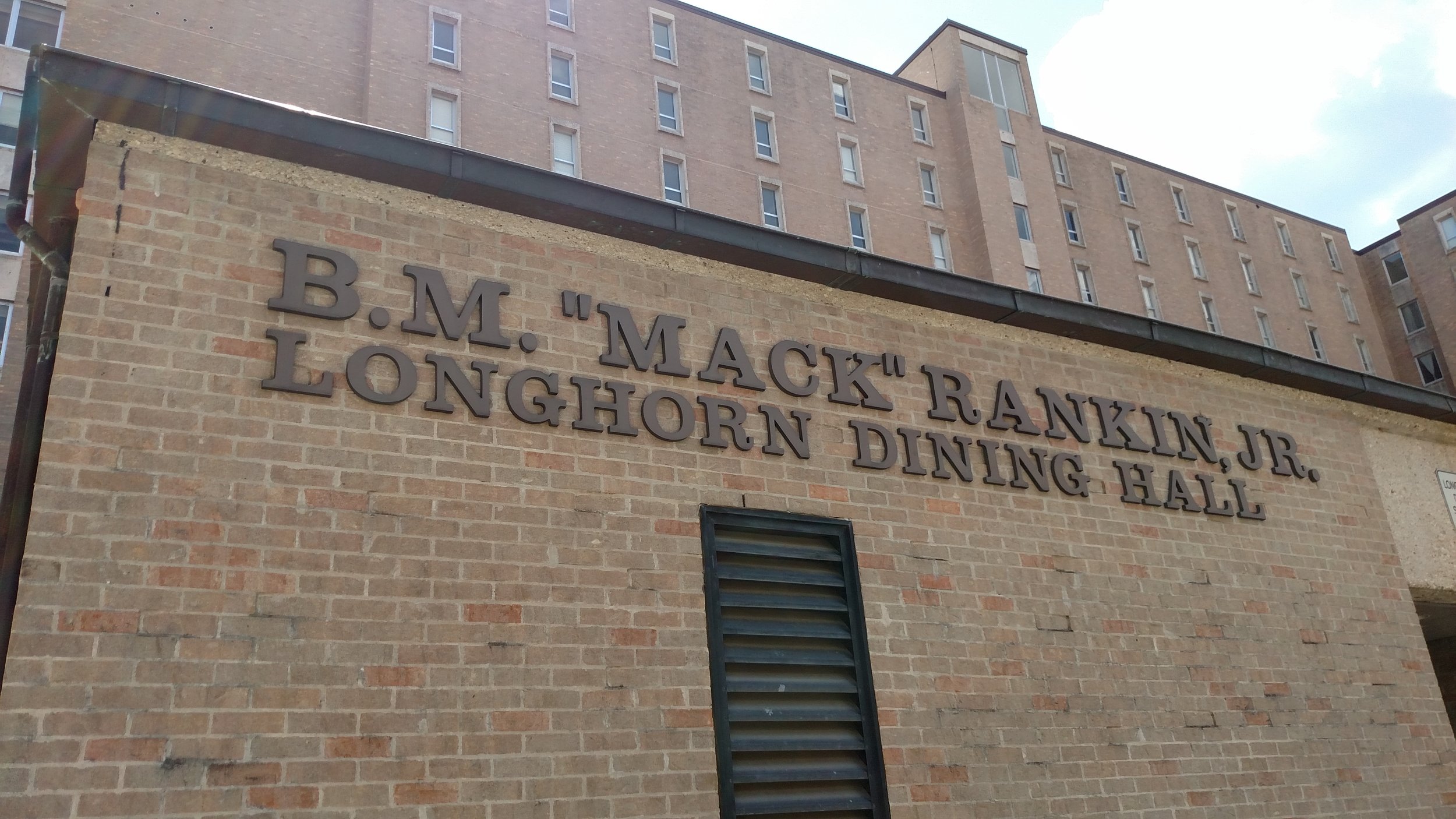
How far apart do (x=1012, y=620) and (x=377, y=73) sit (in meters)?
28.2

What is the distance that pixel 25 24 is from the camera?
2797cm

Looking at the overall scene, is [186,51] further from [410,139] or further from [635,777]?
[635,777]

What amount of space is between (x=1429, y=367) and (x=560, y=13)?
43784 millimetres

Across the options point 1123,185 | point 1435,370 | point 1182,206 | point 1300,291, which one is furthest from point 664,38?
point 1435,370

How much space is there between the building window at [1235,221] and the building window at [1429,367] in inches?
444

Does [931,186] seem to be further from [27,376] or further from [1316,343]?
[27,376]

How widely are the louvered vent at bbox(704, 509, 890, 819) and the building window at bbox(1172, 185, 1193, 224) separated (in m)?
47.2

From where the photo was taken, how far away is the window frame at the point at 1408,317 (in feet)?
176

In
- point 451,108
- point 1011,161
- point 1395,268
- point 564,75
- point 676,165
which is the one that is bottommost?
point 451,108

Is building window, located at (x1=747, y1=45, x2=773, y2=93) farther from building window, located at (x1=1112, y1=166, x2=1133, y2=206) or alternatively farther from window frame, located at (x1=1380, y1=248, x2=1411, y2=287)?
window frame, located at (x1=1380, y1=248, x2=1411, y2=287)

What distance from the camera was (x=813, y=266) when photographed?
26.3 feet

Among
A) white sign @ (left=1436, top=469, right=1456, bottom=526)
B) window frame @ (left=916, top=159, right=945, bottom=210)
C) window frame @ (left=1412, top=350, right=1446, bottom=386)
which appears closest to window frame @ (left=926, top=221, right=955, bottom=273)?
window frame @ (left=916, top=159, right=945, bottom=210)

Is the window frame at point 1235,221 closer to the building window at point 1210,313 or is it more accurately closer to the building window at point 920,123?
the building window at point 1210,313

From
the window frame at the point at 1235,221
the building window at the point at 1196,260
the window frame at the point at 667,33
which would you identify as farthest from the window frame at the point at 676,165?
the window frame at the point at 1235,221
